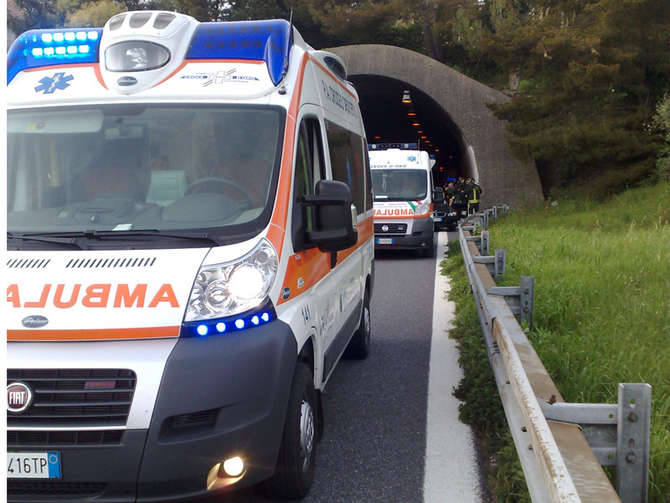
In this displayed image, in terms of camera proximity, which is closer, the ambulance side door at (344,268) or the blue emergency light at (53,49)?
the blue emergency light at (53,49)

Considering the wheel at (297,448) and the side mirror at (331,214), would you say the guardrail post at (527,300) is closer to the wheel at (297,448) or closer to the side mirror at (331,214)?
the side mirror at (331,214)

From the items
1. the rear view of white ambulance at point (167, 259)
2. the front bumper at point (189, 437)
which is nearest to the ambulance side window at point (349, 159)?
the rear view of white ambulance at point (167, 259)

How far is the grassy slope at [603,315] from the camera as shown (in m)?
4.80

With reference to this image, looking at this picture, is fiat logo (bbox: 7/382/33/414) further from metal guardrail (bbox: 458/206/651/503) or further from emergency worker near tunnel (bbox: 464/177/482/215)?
emergency worker near tunnel (bbox: 464/177/482/215)

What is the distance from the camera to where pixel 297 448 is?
390 centimetres

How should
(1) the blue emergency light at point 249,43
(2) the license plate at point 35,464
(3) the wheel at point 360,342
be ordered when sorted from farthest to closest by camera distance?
(3) the wheel at point 360,342, (1) the blue emergency light at point 249,43, (2) the license plate at point 35,464

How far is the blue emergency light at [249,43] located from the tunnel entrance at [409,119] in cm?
1762

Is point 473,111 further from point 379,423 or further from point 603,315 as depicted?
point 379,423

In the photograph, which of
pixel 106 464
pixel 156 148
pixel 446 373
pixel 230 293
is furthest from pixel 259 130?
pixel 446 373

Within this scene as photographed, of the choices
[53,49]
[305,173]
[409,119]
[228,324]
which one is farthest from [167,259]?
[409,119]

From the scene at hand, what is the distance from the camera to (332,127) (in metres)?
5.74

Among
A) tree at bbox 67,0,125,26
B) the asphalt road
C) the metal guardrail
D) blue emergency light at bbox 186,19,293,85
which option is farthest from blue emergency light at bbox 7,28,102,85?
tree at bbox 67,0,125,26

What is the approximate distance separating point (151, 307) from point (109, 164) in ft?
3.83

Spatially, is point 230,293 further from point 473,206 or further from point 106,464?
point 473,206
